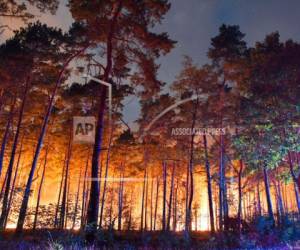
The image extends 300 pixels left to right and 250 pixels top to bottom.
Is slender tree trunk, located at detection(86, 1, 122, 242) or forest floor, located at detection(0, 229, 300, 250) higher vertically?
slender tree trunk, located at detection(86, 1, 122, 242)

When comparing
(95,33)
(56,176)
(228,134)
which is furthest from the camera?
(56,176)

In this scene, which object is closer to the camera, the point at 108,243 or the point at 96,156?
the point at 108,243

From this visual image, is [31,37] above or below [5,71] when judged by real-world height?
above

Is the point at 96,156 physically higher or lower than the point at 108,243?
higher

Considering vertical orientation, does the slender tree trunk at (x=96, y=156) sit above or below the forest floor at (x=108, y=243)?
above

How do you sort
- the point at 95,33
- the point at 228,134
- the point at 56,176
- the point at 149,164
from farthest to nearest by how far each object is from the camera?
the point at 56,176
the point at 149,164
the point at 228,134
the point at 95,33

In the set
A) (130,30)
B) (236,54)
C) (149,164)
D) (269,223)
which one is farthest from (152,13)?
(149,164)

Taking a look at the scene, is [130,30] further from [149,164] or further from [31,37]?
[149,164]

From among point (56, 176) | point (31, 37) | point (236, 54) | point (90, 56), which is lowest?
point (56, 176)

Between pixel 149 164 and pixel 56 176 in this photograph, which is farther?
pixel 56 176

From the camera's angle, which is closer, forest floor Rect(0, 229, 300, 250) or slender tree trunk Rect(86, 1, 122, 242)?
forest floor Rect(0, 229, 300, 250)

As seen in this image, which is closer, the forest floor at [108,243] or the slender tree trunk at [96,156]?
the forest floor at [108,243]

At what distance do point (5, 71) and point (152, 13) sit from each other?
901 centimetres

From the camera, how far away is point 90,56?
12.4 metres
